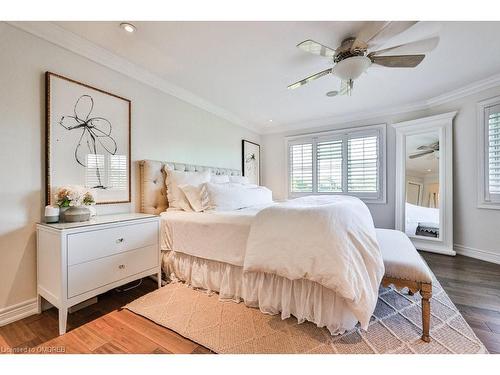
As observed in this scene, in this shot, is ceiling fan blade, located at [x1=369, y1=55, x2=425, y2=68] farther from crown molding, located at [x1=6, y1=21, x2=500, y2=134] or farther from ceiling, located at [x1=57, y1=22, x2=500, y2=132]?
crown molding, located at [x1=6, y1=21, x2=500, y2=134]

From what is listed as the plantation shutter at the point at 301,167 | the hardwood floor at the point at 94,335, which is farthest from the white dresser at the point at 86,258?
the plantation shutter at the point at 301,167

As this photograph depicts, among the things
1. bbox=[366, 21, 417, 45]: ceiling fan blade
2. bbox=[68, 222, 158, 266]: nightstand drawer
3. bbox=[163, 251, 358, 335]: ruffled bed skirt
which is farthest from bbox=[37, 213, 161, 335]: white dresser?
bbox=[366, 21, 417, 45]: ceiling fan blade

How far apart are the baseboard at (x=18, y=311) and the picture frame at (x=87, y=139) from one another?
799 millimetres

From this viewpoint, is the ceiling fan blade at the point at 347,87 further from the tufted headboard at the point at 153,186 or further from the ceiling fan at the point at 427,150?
the tufted headboard at the point at 153,186

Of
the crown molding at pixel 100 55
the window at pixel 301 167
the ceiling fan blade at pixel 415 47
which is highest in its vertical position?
the crown molding at pixel 100 55

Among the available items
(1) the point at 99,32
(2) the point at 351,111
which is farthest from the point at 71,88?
(2) the point at 351,111

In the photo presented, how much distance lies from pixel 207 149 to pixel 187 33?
1829mm

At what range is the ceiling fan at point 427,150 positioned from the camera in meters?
3.42

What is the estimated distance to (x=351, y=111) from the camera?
4020 mm

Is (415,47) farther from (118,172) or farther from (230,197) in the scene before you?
(118,172)

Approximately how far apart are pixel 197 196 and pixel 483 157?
3.89m

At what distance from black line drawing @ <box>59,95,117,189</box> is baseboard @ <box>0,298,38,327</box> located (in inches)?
40.6

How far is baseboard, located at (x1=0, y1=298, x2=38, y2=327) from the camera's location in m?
1.58
